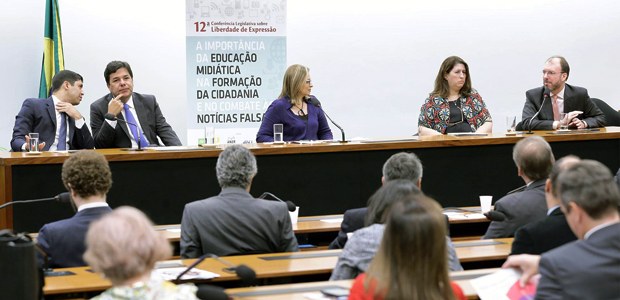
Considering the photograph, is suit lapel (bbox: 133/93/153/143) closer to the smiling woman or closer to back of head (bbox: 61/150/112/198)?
the smiling woman

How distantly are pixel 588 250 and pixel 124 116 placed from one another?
507 cm

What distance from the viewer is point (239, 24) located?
863 cm

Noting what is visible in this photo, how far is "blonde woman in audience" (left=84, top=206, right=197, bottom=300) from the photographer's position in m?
2.37

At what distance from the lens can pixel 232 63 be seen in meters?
8.61

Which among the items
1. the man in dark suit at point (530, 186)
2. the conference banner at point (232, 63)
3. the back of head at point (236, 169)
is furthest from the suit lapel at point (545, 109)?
the back of head at point (236, 169)

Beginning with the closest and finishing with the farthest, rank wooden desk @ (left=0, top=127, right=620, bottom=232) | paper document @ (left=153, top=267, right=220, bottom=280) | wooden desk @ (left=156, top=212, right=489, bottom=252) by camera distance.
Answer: paper document @ (left=153, top=267, right=220, bottom=280) < wooden desk @ (left=156, top=212, right=489, bottom=252) < wooden desk @ (left=0, top=127, right=620, bottom=232)

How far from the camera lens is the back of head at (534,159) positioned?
4512 millimetres

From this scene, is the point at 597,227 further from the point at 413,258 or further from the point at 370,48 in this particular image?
the point at 370,48

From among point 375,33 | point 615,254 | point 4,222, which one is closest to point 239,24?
point 375,33

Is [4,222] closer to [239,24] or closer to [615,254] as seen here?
[239,24]

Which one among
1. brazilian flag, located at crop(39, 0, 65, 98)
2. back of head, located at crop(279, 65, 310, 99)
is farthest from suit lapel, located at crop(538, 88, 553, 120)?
brazilian flag, located at crop(39, 0, 65, 98)

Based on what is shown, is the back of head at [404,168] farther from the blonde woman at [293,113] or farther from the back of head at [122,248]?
the blonde woman at [293,113]

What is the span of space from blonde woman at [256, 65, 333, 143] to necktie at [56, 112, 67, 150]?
1.47 m

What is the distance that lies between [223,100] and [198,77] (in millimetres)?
304
